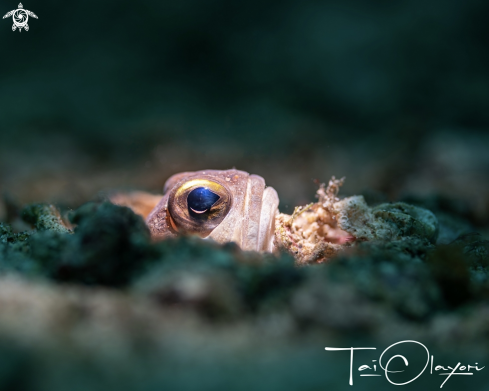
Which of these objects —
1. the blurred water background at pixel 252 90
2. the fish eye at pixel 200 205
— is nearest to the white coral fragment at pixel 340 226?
the fish eye at pixel 200 205

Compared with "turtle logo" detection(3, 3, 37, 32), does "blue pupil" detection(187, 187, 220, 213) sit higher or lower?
lower

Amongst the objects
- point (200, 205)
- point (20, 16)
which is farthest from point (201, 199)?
point (20, 16)

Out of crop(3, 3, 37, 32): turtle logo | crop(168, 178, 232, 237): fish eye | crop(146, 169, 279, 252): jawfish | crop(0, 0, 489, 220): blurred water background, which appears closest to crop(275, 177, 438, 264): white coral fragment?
crop(146, 169, 279, 252): jawfish

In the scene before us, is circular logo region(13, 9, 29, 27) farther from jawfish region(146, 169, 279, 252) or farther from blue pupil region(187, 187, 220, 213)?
blue pupil region(187, 187, 220, 213)

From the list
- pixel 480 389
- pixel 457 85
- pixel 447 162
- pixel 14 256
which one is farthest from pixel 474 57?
pixel 14 256

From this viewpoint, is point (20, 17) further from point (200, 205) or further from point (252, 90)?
point (200, 205)

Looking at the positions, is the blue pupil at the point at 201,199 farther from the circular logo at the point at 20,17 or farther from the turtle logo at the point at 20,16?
the circular logo at the point at 20,17
